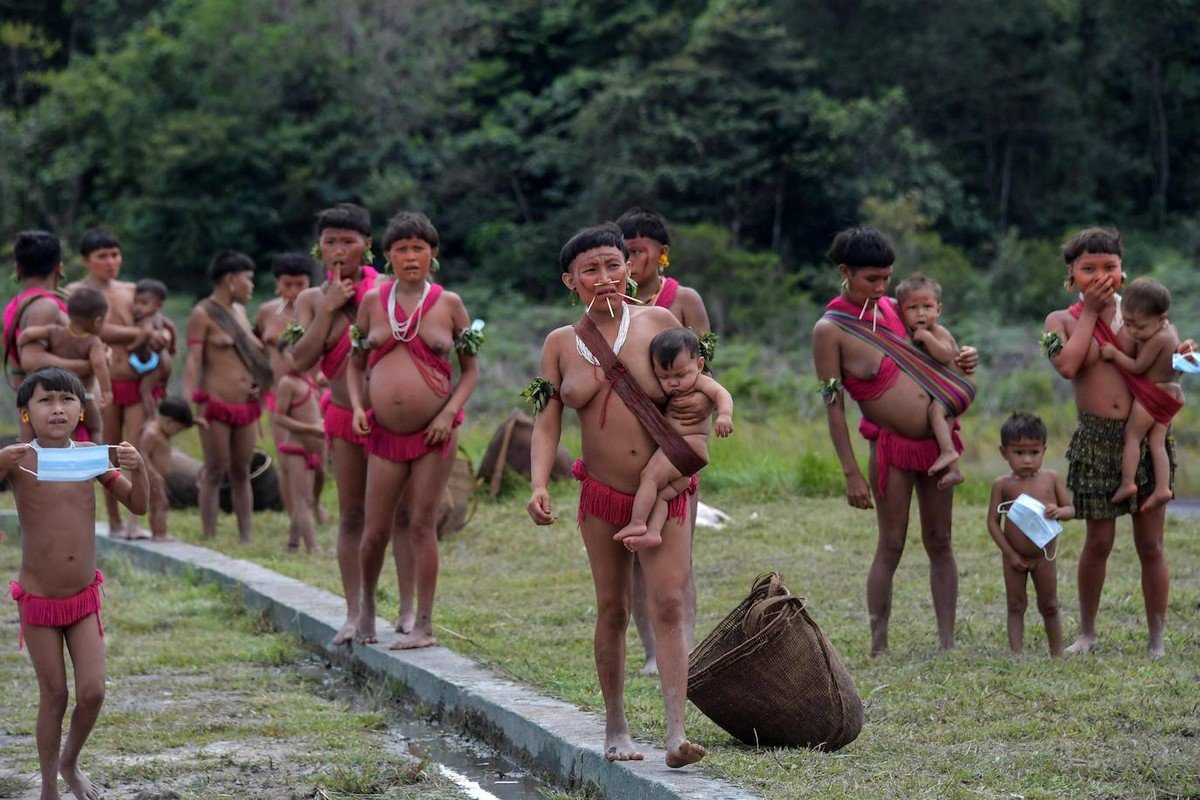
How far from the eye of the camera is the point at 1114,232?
6379 millimetres

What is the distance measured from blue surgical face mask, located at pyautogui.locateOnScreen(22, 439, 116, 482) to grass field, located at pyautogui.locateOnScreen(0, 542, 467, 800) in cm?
108

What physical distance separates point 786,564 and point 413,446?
3.27 meters

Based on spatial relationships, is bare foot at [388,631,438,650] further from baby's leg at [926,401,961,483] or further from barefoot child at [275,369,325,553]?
barefoot child at [275,369,325,553]

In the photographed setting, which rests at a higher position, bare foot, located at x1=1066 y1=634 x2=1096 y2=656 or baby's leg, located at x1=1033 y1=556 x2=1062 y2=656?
baby's leg, located at x1=1033 y1=556 x2=1062 y2=656

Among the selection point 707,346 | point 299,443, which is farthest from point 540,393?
point 299,443

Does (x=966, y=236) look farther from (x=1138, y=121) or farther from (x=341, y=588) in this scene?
(x=341, y=588)

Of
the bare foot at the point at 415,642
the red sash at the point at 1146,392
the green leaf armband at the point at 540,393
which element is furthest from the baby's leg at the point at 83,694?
the red sash at the point at 1146,392

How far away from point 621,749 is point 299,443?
19.5ft

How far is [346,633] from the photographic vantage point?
23.1ft

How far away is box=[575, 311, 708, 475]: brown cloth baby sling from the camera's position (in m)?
4.69

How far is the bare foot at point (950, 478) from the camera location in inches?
247

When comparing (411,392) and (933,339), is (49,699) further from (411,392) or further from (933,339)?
(933,339)

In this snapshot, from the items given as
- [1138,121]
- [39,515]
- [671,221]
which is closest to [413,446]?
[39,515]

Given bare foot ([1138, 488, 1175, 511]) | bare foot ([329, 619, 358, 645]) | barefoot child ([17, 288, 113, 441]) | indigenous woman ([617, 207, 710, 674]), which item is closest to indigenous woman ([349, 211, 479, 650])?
bare foot ([329, 619, 358, 645])
